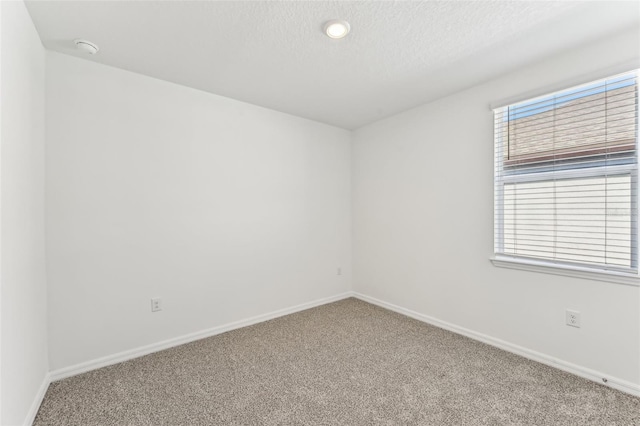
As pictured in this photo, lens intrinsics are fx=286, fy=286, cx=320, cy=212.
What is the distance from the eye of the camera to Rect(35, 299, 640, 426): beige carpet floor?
1.62 m

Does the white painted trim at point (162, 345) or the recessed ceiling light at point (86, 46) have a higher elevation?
the recessed ceiling light at point (86, 46)

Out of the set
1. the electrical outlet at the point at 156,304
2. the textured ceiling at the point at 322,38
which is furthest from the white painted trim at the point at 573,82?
the electrical outlet at the point at 156,304

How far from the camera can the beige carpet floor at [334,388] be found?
5.33 ft

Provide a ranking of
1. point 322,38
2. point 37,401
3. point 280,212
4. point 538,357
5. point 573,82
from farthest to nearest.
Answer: point 280,212, point 538,357, point 573,82, point 322,38, point 37,401

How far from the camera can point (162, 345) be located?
2438 mm

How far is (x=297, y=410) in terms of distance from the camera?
1681 mm

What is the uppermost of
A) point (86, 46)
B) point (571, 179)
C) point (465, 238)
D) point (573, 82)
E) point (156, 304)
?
point (86, 46)

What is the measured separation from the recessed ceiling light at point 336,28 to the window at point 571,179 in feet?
5.00

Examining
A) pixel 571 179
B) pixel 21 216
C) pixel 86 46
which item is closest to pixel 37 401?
pixel 21 216

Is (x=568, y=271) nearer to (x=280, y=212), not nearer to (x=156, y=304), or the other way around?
(x=280, y=212)

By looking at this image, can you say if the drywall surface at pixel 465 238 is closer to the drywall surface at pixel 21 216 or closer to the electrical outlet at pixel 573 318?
the electrical outlet at pixel 573 318

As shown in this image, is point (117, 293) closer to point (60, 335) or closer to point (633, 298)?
point (60, 335)

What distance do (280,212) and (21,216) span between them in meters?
2.06

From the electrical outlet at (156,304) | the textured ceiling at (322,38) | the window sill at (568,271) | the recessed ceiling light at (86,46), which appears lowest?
the electrical outlet at (156,304)
